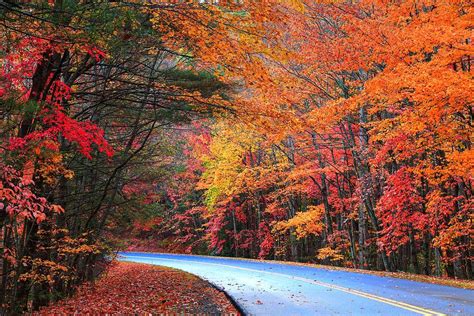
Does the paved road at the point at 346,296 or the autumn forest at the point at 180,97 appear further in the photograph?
the paved road at the point at 346,296

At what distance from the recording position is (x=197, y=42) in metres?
7.80

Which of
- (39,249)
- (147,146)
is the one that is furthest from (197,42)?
(147,146)

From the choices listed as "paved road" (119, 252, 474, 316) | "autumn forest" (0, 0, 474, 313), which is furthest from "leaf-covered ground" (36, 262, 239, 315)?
"autumn forest" (0, 0, 474, 313)

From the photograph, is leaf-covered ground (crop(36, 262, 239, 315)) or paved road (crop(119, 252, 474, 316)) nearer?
paved road (crop(119, 252, 474, 316))

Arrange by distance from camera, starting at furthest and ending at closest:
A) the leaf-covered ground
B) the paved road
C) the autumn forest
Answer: the leaf-covered ground
the paved road
the autumn forest

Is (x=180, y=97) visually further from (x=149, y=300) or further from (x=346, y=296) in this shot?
(x=346, y=296)

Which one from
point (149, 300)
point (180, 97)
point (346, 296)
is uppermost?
point (180, 97)

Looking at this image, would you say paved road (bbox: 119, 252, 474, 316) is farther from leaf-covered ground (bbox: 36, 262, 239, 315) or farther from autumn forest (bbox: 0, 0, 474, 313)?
autumn forest (bbox: 0, 0, 474, 313)

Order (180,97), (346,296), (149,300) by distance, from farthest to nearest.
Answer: (149,300) < (346,296) < (180,97)

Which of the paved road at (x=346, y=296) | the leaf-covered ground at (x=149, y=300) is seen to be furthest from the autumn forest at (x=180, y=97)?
the paved road at (x=346, y=296)

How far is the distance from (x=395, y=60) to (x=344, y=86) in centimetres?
565

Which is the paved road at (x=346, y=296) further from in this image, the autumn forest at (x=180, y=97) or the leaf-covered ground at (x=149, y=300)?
the autumn forest at (x=180, y=97)

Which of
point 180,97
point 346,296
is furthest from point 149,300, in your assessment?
point 180,97

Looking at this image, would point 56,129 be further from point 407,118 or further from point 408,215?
point 408,215
